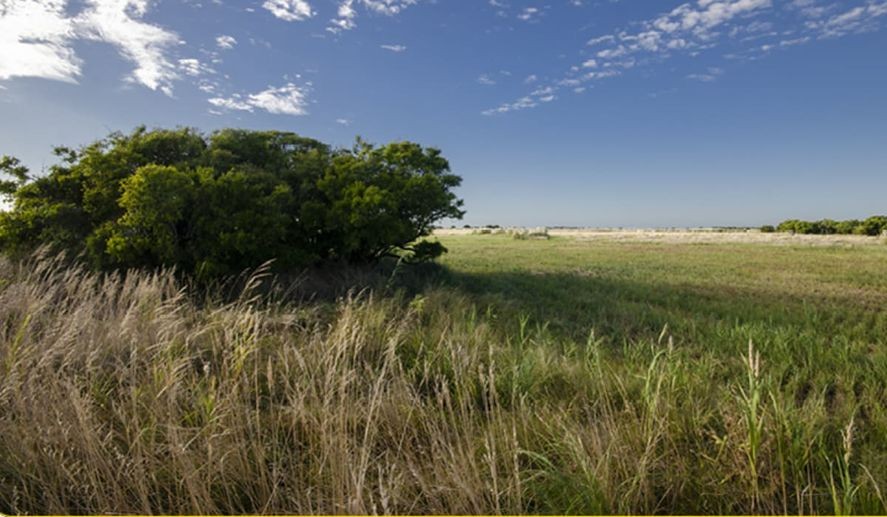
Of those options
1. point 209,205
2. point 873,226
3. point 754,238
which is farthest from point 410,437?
point 873,226

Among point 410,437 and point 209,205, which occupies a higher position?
point 209,205

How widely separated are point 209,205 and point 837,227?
3242 inches

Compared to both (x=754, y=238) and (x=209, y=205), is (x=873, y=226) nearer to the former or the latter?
(x=754, y=238)

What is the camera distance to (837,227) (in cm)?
5866

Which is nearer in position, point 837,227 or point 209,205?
point 209,205

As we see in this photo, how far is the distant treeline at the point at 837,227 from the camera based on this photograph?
5334 centimetres

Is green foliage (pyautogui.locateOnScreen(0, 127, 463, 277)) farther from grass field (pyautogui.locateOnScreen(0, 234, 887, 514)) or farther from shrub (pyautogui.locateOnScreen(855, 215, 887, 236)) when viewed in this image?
shrub (pyautogui.locateOnScreen(855, 215, 887, 236))

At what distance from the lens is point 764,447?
2.27m

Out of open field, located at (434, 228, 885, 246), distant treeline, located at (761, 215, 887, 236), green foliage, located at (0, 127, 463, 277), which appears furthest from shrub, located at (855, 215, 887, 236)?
green foliage, located at (0, 127, 463, 277)

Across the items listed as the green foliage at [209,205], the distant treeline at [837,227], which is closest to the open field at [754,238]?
the distant treeline at [837,227]

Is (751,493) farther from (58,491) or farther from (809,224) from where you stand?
(809,224)

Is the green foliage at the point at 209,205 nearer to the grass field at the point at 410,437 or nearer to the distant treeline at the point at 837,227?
the grass field at the point at 410,437

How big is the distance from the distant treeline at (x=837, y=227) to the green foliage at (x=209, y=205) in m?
67.6

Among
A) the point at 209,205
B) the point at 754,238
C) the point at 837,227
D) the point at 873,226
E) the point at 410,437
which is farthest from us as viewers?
the point at 837,227
